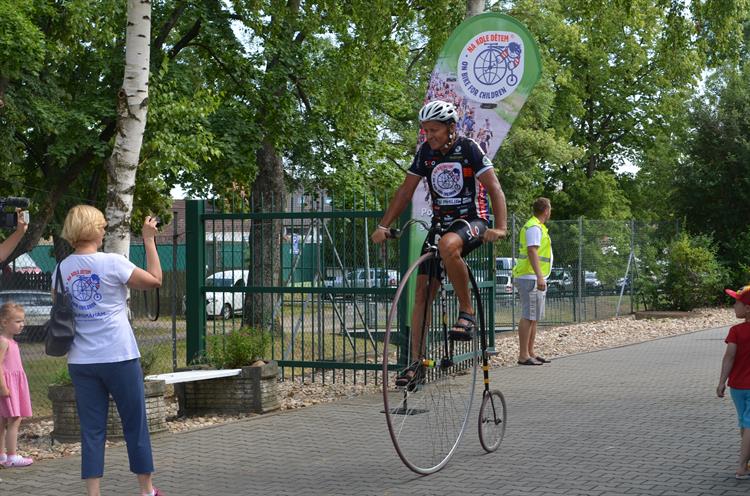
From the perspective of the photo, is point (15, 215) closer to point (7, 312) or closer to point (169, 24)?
point (7, 312)

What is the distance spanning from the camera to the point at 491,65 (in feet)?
38.2

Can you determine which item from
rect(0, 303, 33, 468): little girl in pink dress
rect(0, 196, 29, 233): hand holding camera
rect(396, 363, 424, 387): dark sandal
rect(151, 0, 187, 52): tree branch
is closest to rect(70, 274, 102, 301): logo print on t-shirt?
rect(0, 196, 29, 233): hand holding camera

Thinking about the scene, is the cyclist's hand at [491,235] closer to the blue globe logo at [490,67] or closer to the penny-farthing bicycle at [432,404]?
the penny-farthing bicycle at [432,404]

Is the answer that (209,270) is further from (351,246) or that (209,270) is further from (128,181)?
(128,181)

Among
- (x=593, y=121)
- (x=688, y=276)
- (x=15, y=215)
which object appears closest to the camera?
(x=15, y=215)

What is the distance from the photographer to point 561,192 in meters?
55.1

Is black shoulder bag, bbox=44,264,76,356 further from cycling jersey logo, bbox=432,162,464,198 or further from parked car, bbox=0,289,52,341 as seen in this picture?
parked car, bbox=0,289,52,341

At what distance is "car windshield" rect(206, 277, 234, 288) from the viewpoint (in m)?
11.8

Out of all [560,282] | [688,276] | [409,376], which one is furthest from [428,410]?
[688,276]

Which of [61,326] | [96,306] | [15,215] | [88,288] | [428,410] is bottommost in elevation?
[428,410]

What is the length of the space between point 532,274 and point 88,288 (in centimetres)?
885

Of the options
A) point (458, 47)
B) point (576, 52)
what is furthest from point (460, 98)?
point (576, 52)

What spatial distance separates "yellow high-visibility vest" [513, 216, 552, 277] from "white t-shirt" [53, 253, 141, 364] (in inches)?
335

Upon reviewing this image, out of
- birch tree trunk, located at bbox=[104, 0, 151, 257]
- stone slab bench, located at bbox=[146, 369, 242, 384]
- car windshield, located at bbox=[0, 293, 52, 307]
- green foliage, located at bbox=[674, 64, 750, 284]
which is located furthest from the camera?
green foliage, located at bbox=[674, 64, 750, 284]
